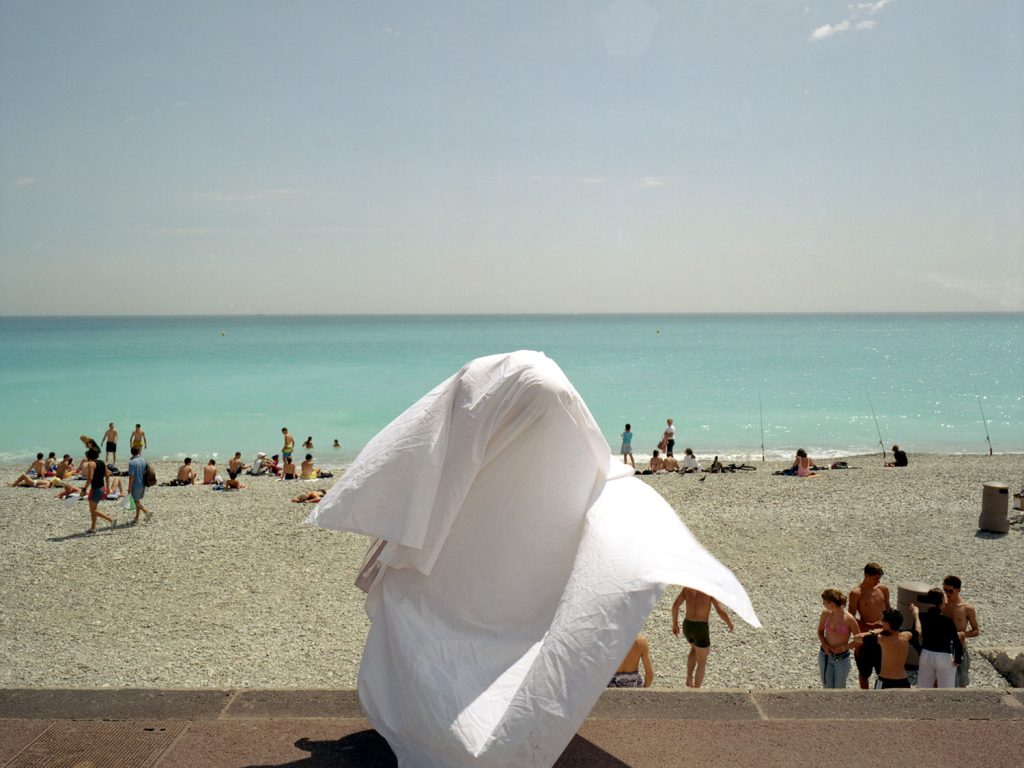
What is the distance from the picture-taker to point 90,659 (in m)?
8.24

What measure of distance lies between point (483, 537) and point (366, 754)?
127cm

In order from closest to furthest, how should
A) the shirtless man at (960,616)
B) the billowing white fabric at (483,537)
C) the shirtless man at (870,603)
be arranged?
the billowing white fabric at (483,537)
the shirtless man at (960,616)
the shirtless man at (870,603)

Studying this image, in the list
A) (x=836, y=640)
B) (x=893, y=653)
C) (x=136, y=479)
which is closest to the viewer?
(x=893, y=653)

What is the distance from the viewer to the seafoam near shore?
8141mm

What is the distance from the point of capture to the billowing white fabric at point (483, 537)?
352 cm

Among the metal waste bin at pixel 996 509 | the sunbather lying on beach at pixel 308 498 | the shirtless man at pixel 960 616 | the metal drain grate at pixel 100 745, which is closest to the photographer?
the metal drain grate at pixel 100 745

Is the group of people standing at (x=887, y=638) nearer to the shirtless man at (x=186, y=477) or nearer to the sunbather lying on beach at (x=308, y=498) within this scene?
the sunbather lying on beach at (x=308, y=498)

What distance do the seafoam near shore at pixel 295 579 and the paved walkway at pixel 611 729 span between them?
2.79 metres

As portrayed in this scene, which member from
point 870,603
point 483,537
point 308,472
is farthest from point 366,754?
point 308,472

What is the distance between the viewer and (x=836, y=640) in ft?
21.4

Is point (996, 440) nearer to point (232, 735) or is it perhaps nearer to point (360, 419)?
point (360, 419)

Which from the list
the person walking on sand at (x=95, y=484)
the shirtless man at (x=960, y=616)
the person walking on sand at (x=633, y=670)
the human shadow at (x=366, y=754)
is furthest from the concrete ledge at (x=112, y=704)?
the person walking on sand at (x=95, y=484)

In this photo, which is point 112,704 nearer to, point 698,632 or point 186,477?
point 698,632

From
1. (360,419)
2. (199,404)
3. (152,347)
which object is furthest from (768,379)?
(152,347)
